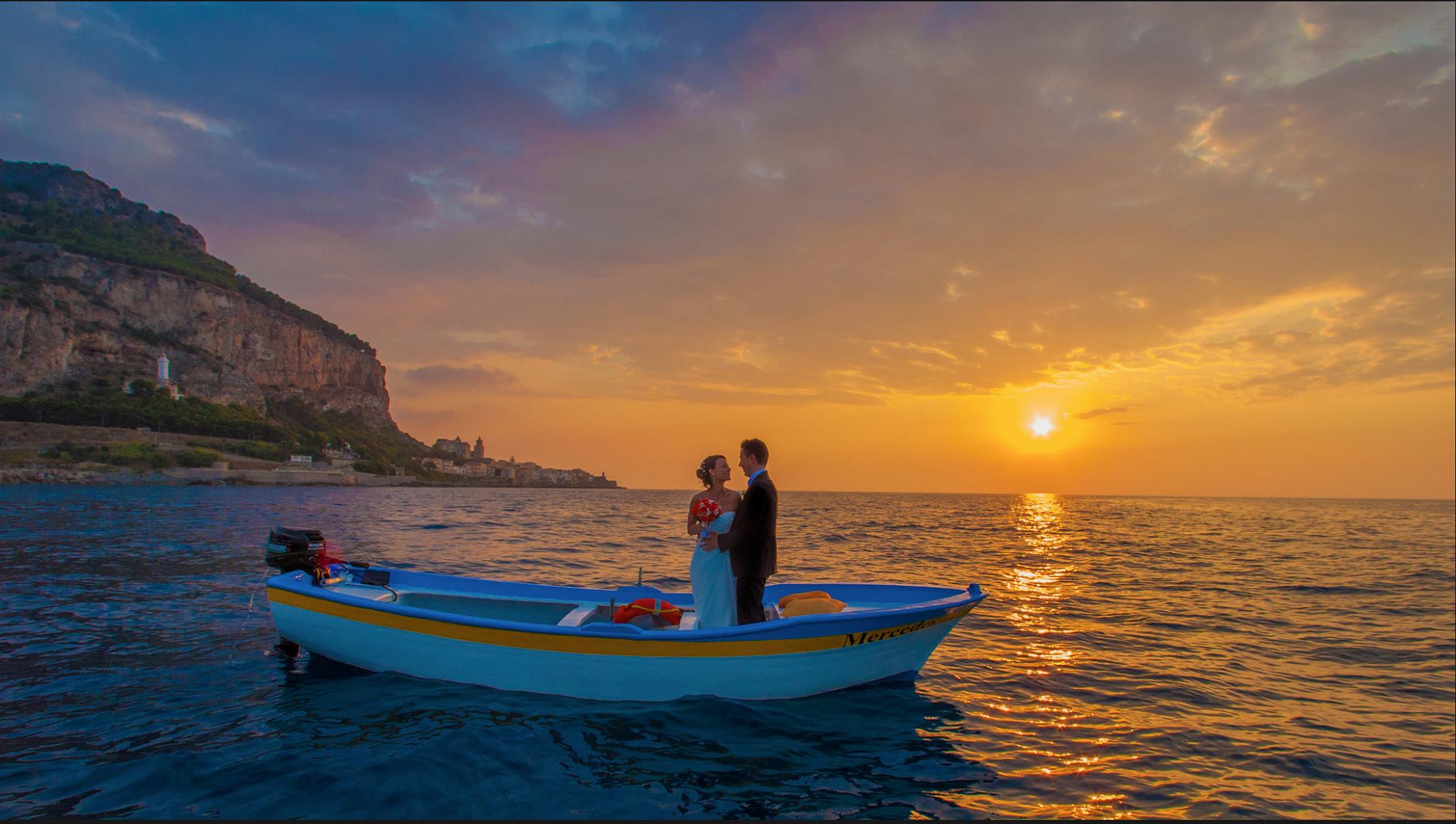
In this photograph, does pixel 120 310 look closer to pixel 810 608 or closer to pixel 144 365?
pixel 144 365

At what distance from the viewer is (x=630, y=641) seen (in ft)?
25.1

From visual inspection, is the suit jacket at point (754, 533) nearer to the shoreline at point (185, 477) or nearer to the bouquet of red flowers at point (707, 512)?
the bouquet of red flowers at point (707, 512)

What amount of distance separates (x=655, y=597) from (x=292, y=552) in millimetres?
5536

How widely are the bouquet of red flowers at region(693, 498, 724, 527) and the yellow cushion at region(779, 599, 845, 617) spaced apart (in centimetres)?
218

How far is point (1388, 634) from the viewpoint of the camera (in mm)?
13195

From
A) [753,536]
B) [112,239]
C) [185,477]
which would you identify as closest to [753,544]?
[753,536]

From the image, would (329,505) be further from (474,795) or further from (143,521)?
(474,795)

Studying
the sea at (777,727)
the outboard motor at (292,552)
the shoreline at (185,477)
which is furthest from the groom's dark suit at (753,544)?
the shoreline at (185,477)

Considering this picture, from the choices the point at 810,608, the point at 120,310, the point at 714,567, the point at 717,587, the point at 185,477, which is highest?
the point at 120,310

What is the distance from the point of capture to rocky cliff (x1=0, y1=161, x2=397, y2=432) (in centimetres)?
11894

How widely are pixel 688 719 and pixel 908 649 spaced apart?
3124 mm

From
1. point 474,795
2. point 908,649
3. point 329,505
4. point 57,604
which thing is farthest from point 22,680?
point 329,505

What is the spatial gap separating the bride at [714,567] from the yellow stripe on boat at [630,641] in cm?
46

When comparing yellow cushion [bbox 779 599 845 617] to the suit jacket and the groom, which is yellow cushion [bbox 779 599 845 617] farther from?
A: the suit jacket
